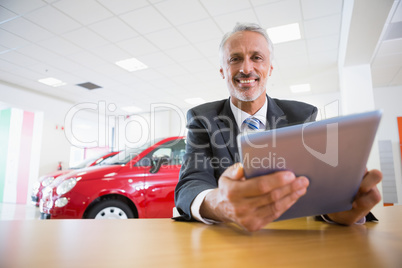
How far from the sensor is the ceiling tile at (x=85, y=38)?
3.95m

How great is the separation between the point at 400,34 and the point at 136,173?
469cm

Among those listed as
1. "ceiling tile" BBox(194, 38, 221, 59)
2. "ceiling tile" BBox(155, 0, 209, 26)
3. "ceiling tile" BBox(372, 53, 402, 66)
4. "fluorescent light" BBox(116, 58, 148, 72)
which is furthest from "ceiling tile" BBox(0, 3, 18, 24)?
"ceiling tile" BBox(372, 53, 402, 66)

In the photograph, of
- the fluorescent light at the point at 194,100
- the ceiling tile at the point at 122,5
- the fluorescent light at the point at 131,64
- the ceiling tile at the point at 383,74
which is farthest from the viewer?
the fluorescent light at the point at 194,100

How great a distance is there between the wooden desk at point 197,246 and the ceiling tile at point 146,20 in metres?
3.36

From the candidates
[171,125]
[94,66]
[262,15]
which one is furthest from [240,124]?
[171,125]

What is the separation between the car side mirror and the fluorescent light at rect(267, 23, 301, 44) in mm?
2656

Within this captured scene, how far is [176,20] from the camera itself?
11.9 feet

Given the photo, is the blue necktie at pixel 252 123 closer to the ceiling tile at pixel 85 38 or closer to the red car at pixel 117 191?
the red car at pixel 117 191

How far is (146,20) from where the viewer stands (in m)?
3.60

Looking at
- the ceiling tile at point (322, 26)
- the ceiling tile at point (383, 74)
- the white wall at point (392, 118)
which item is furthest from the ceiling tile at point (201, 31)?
the white wall at point (392, 118)

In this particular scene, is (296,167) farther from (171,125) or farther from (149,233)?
(171,125)

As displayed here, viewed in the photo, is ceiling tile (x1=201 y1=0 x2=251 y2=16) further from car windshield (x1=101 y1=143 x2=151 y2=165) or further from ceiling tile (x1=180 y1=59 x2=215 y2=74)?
car windshield (x1=101 y1=143 x2=151 y2=165)

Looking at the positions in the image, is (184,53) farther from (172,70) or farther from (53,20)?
(53,20)

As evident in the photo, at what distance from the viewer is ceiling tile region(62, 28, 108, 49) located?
395 cm
